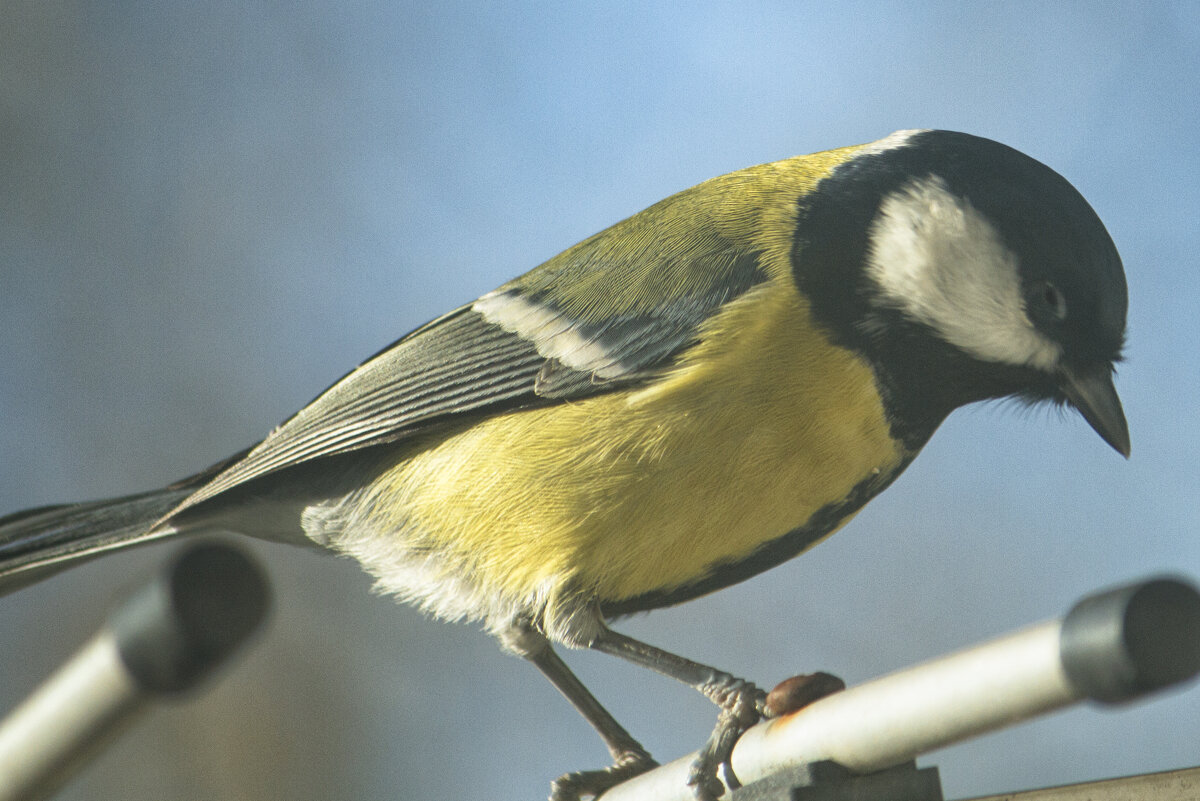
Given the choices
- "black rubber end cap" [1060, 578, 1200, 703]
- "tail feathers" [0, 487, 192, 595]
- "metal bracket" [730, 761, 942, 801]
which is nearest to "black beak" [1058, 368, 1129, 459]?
"metal bracket" [730, 761, 942, 801]

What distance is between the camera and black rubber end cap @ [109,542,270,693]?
270 mm

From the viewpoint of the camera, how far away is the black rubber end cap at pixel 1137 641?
325 mm

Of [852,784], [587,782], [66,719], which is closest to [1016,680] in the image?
[852,784]

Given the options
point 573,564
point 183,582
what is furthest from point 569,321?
point 183,582

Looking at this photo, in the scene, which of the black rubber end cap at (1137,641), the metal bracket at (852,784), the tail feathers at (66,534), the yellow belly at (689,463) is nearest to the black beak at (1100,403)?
the yellow belly at (689,463)

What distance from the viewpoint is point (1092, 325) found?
755 millimetres

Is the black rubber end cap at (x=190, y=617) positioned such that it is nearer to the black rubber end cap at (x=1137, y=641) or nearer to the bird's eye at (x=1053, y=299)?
the black rubber end cap at (x=1137, y=641)

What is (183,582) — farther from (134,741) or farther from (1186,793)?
(134,741)

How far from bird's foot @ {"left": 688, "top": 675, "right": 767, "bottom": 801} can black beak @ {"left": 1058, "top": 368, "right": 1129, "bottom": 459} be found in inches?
11.7

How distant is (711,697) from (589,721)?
0.62 ft

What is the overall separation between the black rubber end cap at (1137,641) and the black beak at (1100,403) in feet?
1.49

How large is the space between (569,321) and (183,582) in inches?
24.7

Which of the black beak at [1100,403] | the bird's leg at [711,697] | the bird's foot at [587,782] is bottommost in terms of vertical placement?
the bird's foot at [587,782]

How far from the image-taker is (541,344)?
34.4 inches
